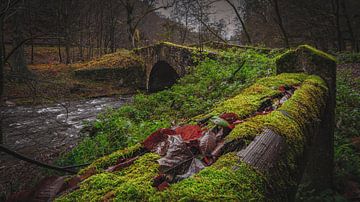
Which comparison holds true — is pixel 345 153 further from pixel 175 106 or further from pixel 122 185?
pixel 175 106

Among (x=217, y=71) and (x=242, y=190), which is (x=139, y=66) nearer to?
(x=217, y=71)

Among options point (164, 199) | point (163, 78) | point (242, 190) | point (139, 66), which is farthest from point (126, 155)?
point (139, 66)

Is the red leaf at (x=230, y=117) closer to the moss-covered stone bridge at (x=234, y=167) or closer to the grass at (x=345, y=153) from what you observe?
the moss-covered stone bridge at (x=234, y=167)

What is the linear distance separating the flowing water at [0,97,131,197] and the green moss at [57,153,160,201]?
209 centimetres

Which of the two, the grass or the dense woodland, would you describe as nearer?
the grass

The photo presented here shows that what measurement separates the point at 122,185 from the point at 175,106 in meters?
6.32

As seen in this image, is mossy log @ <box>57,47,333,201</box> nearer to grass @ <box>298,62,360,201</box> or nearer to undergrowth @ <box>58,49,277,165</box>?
grass @ <box>298,62,360,201</box>

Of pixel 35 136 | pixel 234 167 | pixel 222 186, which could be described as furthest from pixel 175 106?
pixel 222 186

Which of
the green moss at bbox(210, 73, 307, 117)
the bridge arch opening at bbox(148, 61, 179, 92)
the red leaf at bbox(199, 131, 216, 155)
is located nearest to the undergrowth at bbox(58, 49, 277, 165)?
the green moss at bbox(210, 73, 307, 117)

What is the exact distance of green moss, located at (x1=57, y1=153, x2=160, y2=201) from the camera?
835mm

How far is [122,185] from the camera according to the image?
2.94 feet

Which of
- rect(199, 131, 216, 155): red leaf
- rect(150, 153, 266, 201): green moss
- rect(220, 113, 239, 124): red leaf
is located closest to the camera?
rect(150, 153, 266, 201): green moss

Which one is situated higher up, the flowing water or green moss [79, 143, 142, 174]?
green moss [79, 143, 142, 174]

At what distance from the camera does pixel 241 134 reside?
4.11 feet
